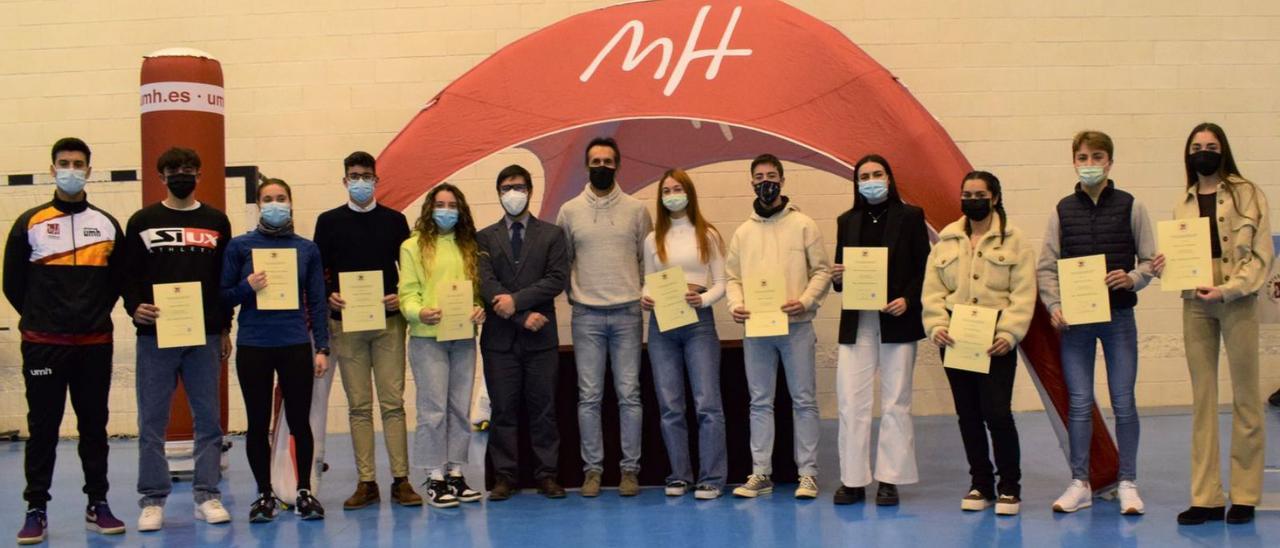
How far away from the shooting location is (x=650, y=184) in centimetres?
798

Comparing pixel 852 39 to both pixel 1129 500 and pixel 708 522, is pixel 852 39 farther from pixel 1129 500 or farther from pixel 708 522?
pixel 708 522

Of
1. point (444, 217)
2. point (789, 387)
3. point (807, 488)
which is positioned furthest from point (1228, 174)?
point (444, 217)

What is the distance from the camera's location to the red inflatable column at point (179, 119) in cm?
639

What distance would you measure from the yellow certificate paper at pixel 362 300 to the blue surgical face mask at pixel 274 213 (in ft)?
1.12

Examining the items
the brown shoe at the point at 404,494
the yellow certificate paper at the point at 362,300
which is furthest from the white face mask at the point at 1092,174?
the brown shoe at the point at 404,494

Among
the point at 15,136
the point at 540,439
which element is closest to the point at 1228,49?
the point at 540,439

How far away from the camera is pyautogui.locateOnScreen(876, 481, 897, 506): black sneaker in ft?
Answer: 17.1

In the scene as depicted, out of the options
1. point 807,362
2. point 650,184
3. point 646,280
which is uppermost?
point 650,184

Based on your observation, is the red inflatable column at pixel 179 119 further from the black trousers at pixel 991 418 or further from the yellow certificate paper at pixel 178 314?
the black trousers at pixel 991 418

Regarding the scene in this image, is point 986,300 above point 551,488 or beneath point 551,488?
above

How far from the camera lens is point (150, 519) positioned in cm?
505

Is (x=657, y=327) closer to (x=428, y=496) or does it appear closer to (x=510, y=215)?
(x=510, y=215)

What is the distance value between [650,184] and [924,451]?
2.50 metres

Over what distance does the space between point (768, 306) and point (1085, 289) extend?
1.30m
